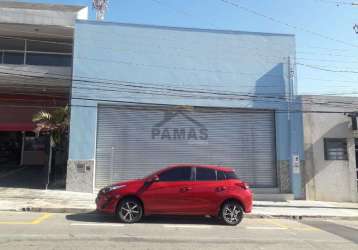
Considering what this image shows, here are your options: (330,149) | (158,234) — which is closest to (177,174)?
(158,234)

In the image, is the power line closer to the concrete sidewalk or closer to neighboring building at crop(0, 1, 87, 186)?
neighboring building at crop(0, 1, 87, 186)

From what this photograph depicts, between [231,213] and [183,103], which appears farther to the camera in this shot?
[183,103]

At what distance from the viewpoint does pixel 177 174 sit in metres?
11.9

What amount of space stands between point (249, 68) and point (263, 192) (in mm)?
6223

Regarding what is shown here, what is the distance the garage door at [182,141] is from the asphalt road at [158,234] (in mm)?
6610

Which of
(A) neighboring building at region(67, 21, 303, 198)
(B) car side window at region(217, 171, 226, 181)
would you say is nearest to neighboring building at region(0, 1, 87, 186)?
(A) neighboring building at region(67, 21, 303, 198)

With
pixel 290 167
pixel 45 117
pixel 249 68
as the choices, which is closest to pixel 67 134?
pixel 45 117

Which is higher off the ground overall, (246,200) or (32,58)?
(32,58)

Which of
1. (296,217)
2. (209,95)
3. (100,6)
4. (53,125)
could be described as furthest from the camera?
(100,6)

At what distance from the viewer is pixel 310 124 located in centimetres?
2062

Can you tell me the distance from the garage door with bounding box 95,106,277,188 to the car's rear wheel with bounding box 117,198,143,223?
783 centimetres

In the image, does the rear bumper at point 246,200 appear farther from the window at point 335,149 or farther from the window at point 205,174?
the window at point 335,149

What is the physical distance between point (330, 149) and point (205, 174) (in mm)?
10915

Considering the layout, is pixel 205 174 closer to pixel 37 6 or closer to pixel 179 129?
pixel 179 129
